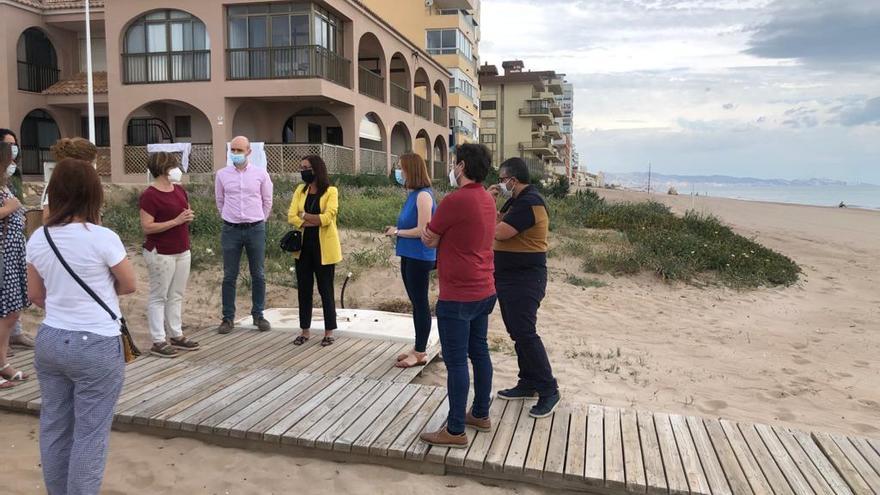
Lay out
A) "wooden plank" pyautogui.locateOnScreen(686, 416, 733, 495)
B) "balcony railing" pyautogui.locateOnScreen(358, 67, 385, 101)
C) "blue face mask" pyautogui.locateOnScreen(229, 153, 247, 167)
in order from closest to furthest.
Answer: "wooden plank" pyautogui.locateOnScreen(686, 416, 733, 495) → "blue face mask" pyautogui.locateOnScreen(229, 153, 247, 167) → "balcony railing" pyautogui.locateOnScreen(358, 67, 385, 101)

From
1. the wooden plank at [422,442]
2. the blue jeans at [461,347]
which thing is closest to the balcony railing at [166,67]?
the wooden plank at [422,442]

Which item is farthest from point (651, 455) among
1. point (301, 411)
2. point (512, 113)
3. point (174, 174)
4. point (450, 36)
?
point (512, 113)

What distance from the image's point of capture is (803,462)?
11.9ft

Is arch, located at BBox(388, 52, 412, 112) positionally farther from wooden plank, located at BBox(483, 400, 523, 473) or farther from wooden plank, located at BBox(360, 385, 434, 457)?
wooden plank, located at BBox(483, 400, 523, 473)

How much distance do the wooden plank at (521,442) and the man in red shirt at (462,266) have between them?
30 cm

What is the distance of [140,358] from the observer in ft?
18.1

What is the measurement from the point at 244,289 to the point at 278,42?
14.2m

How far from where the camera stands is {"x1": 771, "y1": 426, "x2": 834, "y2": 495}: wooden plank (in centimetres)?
337

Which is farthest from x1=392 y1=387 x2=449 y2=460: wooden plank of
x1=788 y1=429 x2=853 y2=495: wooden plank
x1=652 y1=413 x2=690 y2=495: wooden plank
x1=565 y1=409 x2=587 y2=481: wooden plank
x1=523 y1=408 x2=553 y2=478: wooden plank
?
x1=788 y1=429 x2=853 y2=495: wooden plank

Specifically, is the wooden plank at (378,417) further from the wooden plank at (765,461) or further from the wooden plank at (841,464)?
the wooden plank at (841,464)

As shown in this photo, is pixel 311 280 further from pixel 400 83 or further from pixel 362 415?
pixel 400 83

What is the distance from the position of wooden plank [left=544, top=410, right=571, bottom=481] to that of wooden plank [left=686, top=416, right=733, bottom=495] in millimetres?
767

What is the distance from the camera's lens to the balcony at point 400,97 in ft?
92.8

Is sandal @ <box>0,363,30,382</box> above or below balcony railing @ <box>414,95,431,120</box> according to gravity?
below
